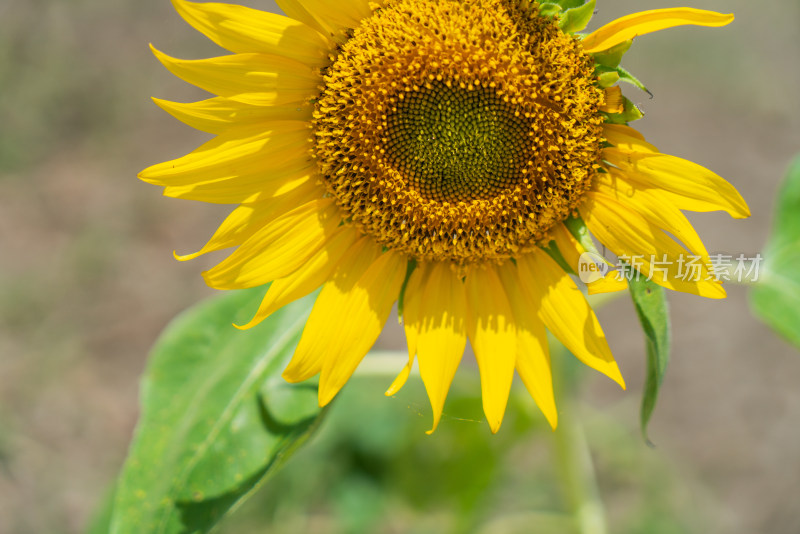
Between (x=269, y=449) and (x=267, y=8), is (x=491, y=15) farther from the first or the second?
(x=267, y=8)

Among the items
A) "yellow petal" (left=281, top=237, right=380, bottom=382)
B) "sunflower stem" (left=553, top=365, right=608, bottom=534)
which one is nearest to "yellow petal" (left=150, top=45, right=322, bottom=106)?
"yellow petal" (left=281, top=237, right=380, bottom=382)

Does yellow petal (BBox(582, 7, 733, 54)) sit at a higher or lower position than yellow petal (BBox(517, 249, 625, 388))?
higher

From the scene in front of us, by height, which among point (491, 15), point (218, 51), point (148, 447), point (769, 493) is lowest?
point (769, 493)

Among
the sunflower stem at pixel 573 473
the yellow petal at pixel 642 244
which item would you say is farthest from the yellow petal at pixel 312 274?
the sunflower stem at pixel 573 473

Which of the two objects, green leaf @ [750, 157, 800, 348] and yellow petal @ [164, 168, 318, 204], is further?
green leaf @ [750, 157, 800, 348]

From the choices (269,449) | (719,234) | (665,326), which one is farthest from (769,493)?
(269,449)

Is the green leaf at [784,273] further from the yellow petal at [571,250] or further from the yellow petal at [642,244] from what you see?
the yellow petal at [571,250]

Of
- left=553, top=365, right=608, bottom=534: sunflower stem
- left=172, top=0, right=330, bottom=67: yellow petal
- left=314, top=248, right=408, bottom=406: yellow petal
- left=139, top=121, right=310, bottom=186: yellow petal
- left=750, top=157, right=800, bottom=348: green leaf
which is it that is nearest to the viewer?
left=172, top=0, right=330, bottom=67: yellow petal

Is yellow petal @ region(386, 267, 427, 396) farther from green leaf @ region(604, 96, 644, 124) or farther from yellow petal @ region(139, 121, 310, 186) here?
green leaf @ region(604, 96, 644, 124)
